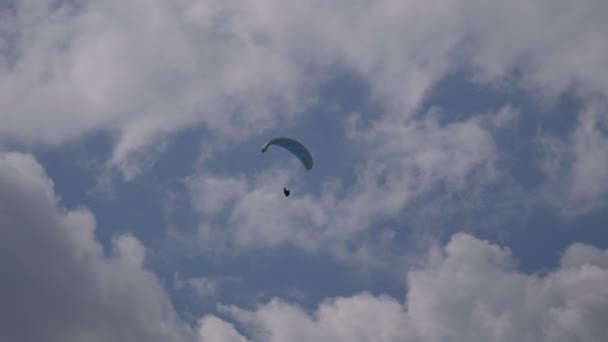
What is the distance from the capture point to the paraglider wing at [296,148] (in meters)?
97.0

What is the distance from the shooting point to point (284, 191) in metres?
98.9

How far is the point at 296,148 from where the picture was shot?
98.8 m

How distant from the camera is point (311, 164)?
101 m

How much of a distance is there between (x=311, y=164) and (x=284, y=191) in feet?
20.4

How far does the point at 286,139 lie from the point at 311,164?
6620mm

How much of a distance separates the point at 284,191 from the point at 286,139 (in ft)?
26.4

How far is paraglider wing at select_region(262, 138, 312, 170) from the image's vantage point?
9699 cm

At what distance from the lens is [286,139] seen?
97.0m
